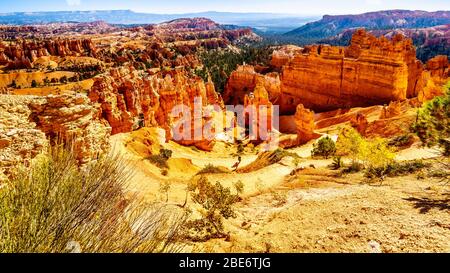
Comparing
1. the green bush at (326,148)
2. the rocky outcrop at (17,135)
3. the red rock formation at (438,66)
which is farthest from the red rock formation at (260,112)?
the rocky outcrop at (17,135)

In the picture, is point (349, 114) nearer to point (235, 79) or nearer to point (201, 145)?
point (201, 145)

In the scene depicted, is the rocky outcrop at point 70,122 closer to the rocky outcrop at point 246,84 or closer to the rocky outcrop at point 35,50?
the rocky outcrop at point 246,84

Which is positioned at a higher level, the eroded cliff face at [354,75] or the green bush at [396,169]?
the eroded cliff face at [354,75]

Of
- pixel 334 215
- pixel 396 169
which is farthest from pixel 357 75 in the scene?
pixel 334 215

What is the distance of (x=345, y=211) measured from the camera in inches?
501

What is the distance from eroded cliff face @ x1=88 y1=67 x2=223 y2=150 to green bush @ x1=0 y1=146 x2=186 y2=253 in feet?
85.4

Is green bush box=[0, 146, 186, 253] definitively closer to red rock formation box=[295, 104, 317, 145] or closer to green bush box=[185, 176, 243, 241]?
green bush box=[185, 176, 243, 241]

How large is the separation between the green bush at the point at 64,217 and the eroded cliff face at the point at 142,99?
26037 mm

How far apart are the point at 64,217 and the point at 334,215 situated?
9440 mm

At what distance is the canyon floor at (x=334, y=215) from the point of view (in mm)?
10266

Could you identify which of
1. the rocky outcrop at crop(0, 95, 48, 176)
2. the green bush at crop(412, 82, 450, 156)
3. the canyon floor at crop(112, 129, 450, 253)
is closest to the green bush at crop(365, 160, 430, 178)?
the canyon floor at crop(112, 129, 450, 253)

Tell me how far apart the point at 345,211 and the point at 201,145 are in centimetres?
2499

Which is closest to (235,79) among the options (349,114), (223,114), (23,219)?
(223,114)
